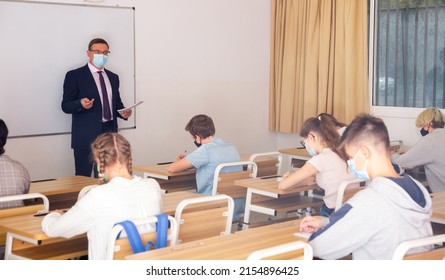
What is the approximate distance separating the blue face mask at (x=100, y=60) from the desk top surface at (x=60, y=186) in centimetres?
175

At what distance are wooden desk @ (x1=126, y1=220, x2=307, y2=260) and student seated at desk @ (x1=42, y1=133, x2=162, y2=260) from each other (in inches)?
16.1

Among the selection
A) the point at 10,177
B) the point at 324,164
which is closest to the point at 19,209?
the point at 10,177

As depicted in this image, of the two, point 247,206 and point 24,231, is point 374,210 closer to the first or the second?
point 24,231

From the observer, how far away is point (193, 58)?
7973mm

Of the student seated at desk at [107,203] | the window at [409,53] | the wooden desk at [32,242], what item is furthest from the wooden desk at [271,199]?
the window at [409,53]

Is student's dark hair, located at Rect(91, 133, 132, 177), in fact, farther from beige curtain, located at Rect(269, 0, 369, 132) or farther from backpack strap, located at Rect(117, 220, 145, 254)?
beige curtain, located at Rect(269, 0, 369, 132)

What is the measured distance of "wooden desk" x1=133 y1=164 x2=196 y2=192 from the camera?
18.0 ft


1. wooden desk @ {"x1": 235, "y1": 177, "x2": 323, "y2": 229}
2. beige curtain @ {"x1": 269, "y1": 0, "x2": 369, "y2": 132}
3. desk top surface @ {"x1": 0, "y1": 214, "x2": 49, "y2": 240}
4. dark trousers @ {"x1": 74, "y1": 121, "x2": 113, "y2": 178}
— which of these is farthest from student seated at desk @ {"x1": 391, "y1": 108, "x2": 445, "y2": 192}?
desk top surface @ {"x1": 0, "y1": 214, "x2": 49, "y2": 240}

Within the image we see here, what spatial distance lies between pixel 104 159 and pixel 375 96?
16.7 ft

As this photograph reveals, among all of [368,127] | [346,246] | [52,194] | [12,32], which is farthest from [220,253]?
[12,32]

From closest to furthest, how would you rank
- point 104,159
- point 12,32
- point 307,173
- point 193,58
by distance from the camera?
point 104,159, point 307,173, point 12,32, point 193,58

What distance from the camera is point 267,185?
4.76m

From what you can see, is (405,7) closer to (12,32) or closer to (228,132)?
(228,132)

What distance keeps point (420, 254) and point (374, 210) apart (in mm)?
283
